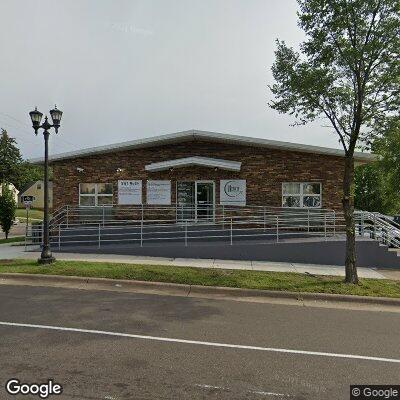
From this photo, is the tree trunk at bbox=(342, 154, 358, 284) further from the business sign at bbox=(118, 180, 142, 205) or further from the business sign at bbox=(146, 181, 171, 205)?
the business sign at bbox=(118, 180, 142, 205)

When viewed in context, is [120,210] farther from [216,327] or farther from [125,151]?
[216,327]

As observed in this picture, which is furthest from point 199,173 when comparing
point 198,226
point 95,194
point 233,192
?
point 95,194

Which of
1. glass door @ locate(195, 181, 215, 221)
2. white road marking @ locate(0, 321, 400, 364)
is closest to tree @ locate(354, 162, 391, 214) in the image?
glass door @ locate(195, 181, 215, 221)

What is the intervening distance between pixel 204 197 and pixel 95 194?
15.7ft

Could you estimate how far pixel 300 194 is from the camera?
15477mm

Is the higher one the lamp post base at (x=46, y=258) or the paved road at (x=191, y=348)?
the lamp post base at (x=46, y=258)

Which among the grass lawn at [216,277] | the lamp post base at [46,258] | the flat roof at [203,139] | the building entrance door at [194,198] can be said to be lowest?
the grass lawn at [216,277]

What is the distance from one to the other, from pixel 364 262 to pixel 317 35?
24.4 feet

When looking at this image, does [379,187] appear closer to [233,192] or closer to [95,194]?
[233,192]

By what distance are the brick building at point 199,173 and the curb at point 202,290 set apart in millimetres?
6742

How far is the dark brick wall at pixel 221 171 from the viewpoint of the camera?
1534cm

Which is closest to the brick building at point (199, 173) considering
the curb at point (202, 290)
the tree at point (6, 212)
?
the curb at point (202, 290)

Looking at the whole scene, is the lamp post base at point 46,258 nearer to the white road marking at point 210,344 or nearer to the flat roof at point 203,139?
the white road marking at point 210,344

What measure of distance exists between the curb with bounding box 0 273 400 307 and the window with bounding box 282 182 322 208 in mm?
7724
